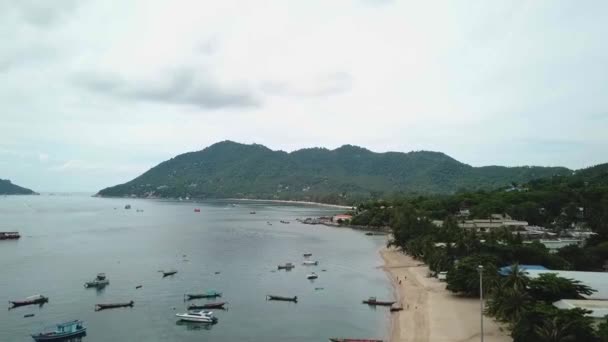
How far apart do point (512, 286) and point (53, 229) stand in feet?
343

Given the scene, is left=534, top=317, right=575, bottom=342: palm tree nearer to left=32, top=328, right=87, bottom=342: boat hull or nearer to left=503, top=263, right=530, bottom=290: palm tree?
left=503, top=263, right=530, bottom=290: palm tree

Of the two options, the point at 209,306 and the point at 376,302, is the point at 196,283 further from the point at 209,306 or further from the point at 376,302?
the point at 376,302

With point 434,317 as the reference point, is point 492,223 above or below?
above

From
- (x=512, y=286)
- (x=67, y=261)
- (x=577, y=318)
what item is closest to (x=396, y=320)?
(x=512, y=286)

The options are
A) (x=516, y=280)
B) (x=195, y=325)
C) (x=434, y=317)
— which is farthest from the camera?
(x=195, y=325)

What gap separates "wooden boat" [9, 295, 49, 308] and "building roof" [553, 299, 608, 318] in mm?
41604

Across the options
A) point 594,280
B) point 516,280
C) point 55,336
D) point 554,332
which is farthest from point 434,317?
point 55,336

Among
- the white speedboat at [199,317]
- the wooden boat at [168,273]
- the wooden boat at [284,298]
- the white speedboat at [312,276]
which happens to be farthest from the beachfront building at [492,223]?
the white speedboat at [199,317]

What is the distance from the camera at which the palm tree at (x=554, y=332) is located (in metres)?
24.0

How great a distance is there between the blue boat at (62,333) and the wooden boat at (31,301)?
9.83 metres

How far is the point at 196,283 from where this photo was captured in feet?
169

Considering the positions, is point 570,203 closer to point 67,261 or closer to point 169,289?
point 169,289

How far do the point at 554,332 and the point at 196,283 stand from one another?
3689 centimetres

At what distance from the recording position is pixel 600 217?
7256 centimetres
